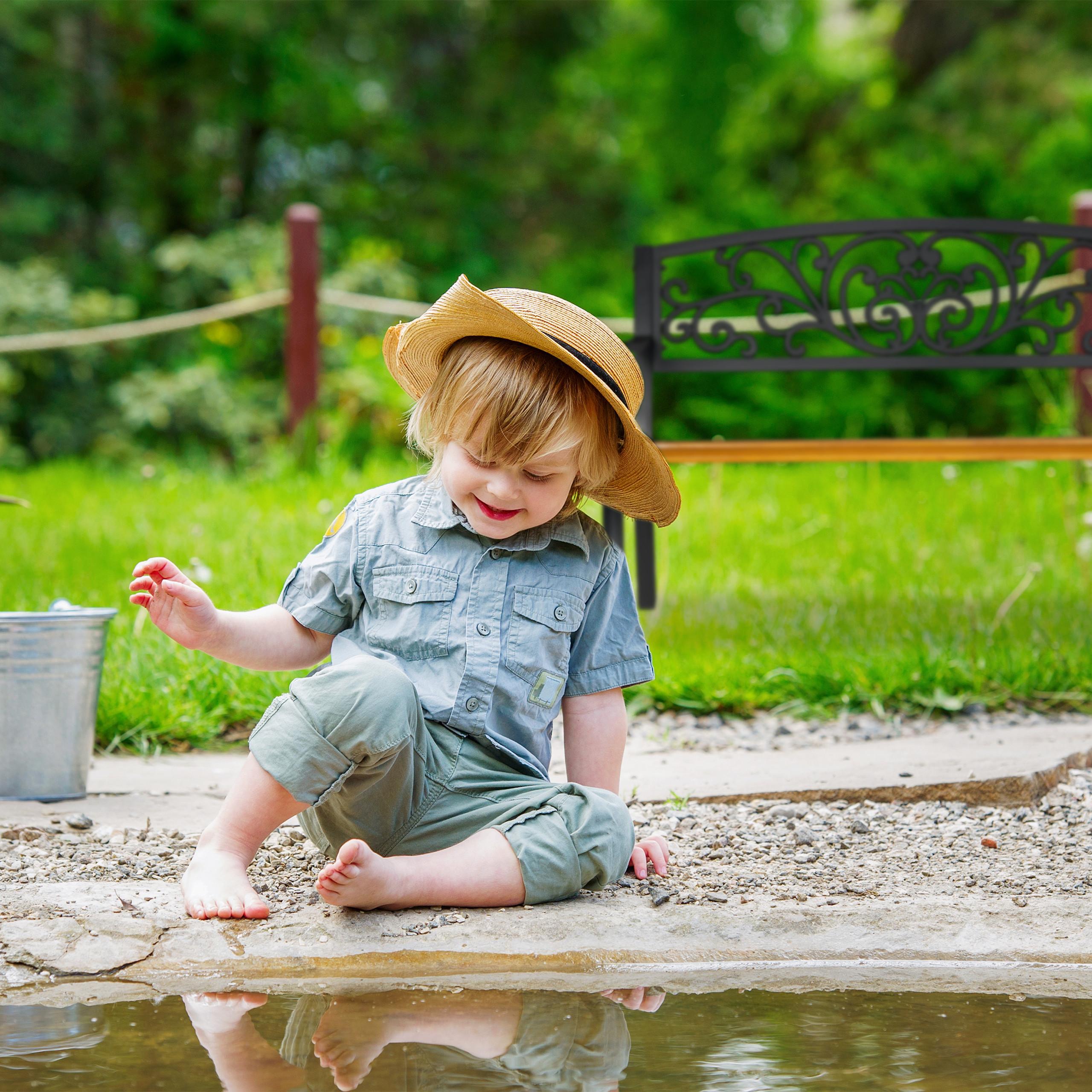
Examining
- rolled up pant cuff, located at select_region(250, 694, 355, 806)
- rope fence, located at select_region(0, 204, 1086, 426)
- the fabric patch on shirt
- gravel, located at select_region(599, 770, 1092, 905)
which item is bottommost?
gravel, located at select_region(599, 770, 1092, 905)

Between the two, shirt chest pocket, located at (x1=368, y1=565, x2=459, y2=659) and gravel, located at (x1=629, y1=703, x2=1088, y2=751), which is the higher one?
shirt chest pocket, located at (x1=368, y1=565, x2=459, y2=659)

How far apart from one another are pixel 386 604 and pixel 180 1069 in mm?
743

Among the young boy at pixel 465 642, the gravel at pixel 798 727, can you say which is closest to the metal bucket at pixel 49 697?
the young boy at pixel 465 642

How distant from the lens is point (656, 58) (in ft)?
37.7

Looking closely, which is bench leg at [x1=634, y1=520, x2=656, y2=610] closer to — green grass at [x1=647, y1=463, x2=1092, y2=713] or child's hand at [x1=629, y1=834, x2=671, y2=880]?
green grass at [x1=647, y1=463, x2=1092, y2=713]

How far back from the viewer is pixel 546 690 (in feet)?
6.15

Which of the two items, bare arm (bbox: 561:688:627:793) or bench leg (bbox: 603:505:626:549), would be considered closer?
bare arm (bbox: 561:688:627:793)

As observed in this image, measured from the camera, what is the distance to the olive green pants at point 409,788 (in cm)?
165

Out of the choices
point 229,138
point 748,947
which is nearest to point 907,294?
point 748,947

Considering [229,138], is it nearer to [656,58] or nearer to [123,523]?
[656,58]

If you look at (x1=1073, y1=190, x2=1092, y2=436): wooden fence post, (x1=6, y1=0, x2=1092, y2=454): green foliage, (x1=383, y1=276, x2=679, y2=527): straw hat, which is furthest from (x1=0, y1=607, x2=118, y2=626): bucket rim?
(x1=6, y1=0, x2=1092, y2=454): green foliage

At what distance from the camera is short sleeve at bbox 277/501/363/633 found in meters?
1.90

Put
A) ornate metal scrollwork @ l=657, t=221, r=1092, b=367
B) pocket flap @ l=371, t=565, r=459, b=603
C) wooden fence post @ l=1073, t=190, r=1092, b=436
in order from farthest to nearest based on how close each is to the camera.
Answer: wooden fence post @ l=1073, t=190, r=1092, b=436, ornate metal scrollwork @ l=657, t=221, r=1092, b=367, pocket flap @ l=371, t=565, r=459, b=603

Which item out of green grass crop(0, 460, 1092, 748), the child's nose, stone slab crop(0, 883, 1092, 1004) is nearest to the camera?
stone slab crop(0, 883, 1092, 1004)
